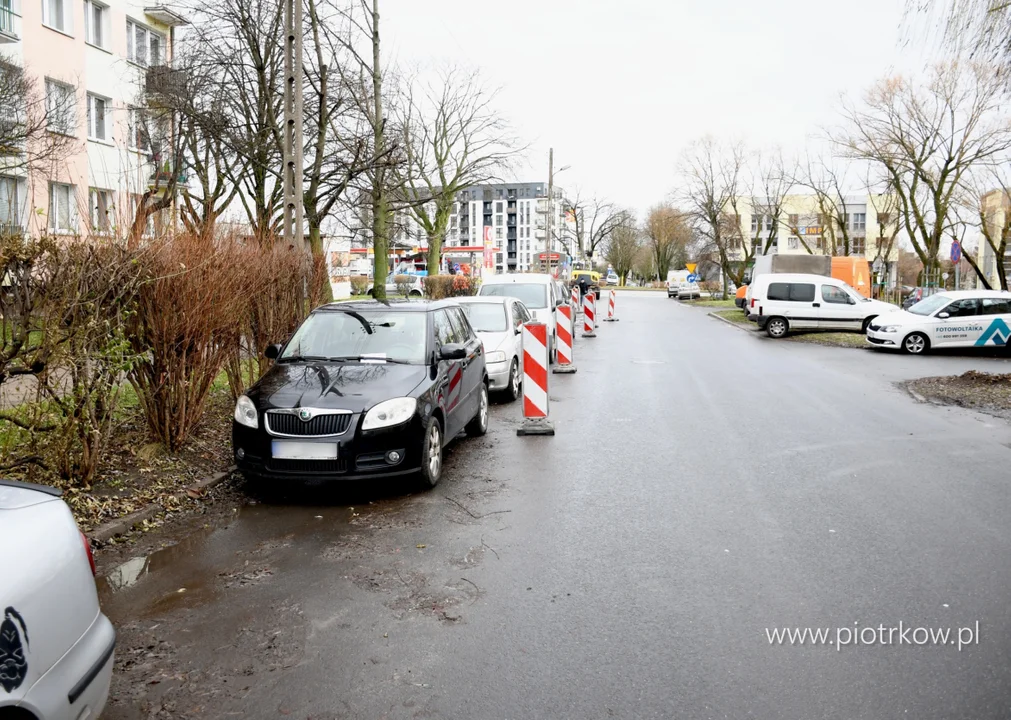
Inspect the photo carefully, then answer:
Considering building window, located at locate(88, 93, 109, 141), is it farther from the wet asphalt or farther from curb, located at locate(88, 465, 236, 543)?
curb, located at locate(88, 465, 236, 543)

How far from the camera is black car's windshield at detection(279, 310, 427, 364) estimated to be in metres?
8.00

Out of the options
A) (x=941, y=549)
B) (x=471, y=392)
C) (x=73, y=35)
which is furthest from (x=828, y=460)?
(x=73, y=35)

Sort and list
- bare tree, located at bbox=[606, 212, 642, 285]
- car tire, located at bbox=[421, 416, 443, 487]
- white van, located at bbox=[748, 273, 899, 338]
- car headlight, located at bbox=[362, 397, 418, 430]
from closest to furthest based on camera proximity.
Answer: car headlight, located at bbox=[362, 397, 418, 430] → car tire, located at bbox=[421, 416, 443, 487] → white van, located at bbox=[748, 273, 899, 338] → bare tree, located at bbox=[606, 212, 642, 285]

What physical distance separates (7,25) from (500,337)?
18.7m

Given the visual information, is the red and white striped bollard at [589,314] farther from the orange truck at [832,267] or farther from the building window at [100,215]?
the building window at [100,215]

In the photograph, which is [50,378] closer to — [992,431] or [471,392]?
[471,392]

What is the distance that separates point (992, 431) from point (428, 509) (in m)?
7.58

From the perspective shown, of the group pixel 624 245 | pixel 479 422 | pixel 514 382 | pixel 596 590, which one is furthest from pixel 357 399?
pixel 624 245

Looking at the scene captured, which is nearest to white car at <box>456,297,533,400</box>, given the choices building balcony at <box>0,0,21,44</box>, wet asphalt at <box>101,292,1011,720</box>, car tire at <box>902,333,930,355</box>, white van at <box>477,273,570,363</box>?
wet asphalt at <box>101,292,1011,720</box>

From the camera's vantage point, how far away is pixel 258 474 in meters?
6.85

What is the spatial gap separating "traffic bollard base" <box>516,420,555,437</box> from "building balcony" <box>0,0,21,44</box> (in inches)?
779

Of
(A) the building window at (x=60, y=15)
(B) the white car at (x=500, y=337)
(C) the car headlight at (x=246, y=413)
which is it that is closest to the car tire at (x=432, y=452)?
(C) the car headlight at (x=246, y=413)

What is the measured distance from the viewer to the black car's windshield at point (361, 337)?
8.00 m

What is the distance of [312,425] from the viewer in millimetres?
6754
